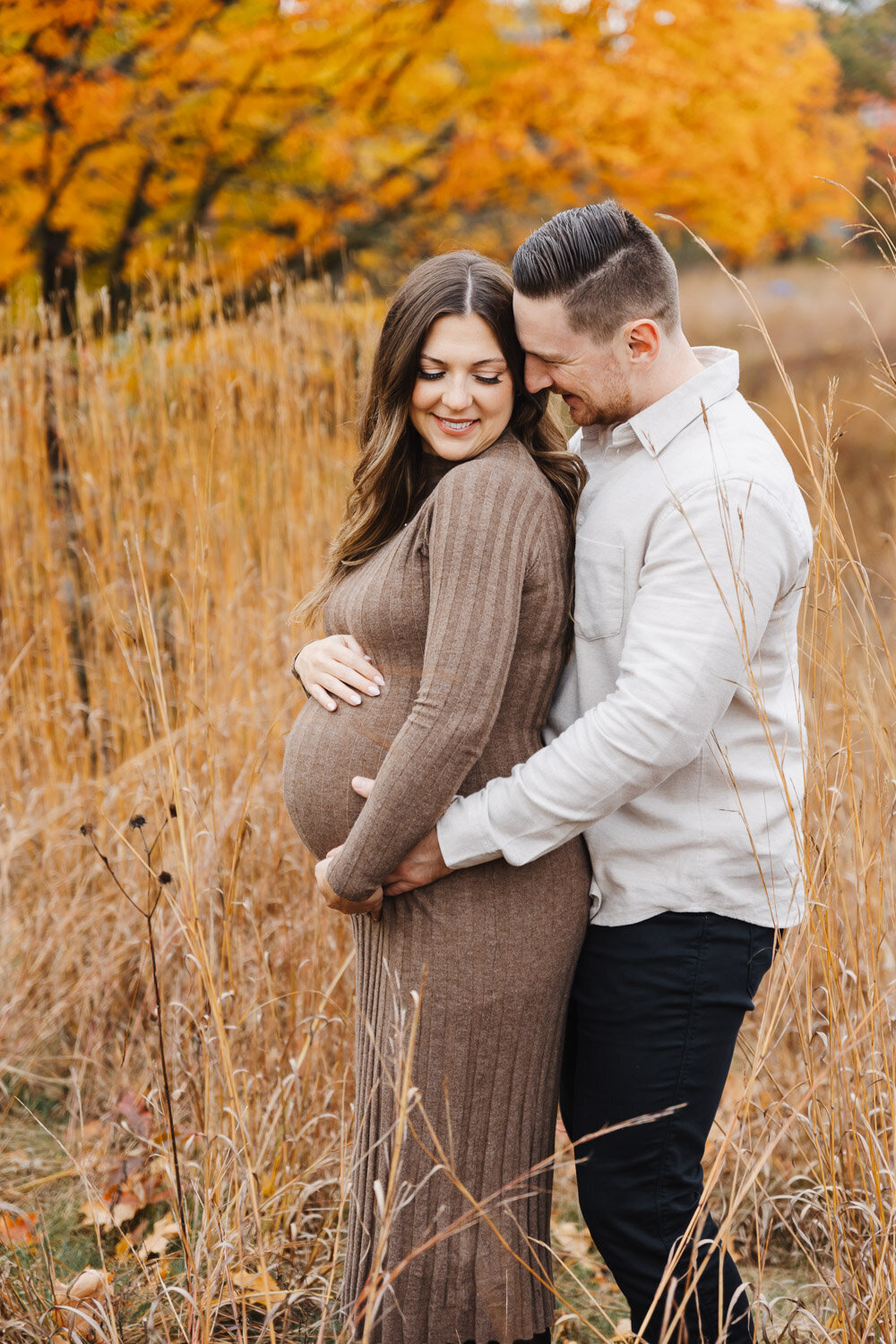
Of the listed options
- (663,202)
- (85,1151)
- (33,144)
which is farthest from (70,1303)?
Result: (663,202)

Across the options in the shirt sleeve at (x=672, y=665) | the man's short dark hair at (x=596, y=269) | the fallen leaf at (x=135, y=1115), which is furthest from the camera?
the fallen leaf at (x=135, y=1115)

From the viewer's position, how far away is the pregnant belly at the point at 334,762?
4.99ft

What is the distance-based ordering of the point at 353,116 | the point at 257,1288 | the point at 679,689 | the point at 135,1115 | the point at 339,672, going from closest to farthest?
the point at 679,689 → the point at 339,672 → the point at 257,1288 → the point at 135,1115 → the point at 353,116

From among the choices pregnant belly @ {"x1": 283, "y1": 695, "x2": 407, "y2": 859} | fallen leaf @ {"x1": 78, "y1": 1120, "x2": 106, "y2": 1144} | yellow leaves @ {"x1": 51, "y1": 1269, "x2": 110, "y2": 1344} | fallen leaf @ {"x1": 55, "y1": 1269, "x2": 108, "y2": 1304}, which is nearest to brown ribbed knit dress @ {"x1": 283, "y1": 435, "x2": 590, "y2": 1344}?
pregnant belly @ {"x1": 283, "y1": 695, "x2": 407, "y2": 859}

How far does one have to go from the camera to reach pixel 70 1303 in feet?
5.79

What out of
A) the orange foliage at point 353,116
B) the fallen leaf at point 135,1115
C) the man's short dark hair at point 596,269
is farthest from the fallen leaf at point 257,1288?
the orange foliage at point 353,116

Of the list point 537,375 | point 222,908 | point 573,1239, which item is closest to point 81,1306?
point 222,908

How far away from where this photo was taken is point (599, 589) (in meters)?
1.48

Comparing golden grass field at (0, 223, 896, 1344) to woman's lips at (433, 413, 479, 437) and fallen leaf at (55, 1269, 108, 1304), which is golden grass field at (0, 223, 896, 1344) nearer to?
fallen leaf at (55, 1269, 108, 1304)

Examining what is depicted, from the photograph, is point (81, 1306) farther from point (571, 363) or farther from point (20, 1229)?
point (571, 363)

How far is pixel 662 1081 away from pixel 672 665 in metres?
0.59

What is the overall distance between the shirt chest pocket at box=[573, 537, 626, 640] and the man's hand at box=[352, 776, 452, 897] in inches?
14.0

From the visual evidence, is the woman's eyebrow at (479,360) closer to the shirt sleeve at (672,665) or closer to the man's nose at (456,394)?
the man's nose at (456,394)

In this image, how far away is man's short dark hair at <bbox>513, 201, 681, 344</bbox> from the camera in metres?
1.45
